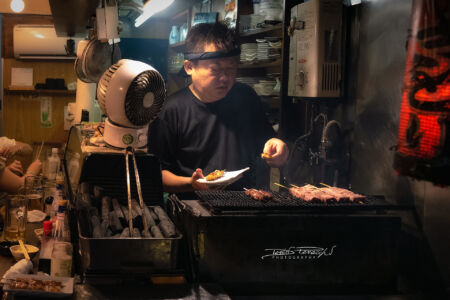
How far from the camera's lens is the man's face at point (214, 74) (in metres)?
3.34

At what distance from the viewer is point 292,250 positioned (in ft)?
6.64

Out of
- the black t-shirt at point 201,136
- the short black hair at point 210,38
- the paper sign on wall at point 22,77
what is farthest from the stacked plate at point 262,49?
the paper sign on wall at point 22,77

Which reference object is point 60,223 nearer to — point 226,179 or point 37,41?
point 226,179

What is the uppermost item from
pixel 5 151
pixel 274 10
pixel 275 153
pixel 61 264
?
pixel 274 10

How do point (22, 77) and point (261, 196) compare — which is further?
point (22, 77)

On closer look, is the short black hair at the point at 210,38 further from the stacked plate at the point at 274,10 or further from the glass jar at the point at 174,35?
the glass jar at the point at 174,35

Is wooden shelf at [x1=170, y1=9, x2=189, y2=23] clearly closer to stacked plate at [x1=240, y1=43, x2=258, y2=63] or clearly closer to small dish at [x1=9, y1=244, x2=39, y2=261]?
stacked plate at [x1=240, y1=43, x2=258, y2=63]

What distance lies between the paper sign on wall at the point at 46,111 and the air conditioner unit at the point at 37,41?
2.14 feet

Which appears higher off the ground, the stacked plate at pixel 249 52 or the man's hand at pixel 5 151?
the stacked plate at pixel 249 52

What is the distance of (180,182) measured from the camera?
125 inches

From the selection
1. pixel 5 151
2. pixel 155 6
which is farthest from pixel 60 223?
pixel 155 6

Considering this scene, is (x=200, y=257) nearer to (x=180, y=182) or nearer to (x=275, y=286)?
(x=275, y=286)

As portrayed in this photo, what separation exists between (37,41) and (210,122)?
4.07m

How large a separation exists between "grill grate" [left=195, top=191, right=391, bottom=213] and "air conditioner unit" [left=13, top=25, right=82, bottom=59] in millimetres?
5014
